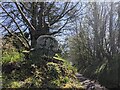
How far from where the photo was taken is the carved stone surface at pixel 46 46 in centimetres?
566

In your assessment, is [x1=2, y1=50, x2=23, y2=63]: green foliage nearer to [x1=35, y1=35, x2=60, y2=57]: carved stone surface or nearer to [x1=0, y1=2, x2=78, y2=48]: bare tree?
[x1=35, y1=35, x2=60, y2=57]: carved stone surface

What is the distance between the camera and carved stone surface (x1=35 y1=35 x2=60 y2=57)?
5660 mm

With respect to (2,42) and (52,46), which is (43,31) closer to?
(52,46)

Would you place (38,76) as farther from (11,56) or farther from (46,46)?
(46,46)

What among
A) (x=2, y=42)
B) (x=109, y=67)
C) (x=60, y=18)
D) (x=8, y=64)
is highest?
(x=60, y=18)

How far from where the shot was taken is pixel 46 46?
5820 mm

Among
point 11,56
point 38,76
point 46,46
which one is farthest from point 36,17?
point 38,76

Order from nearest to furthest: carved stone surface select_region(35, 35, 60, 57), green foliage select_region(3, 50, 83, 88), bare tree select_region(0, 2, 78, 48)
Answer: green foliage select_region(3, 50, 83, 88), carved stone surface select_region(35, 35, 60, 57), bare tree select_region(0, 2, 78, 48)

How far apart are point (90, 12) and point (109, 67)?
2.27 m

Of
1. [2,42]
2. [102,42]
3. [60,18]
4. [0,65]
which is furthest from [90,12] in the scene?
[0,65]

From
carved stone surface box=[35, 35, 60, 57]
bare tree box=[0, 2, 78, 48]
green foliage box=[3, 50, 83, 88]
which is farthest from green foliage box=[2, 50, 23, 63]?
bare tree box=[0, 2, 78, 48]

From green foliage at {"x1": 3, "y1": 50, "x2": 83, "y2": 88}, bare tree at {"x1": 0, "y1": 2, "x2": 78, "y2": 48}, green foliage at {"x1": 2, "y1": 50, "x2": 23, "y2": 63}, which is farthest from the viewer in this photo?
bare tree at {"x1": 0, "y1": 2, "x2": 78, "y2": 48}

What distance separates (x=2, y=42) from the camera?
564 centimetres

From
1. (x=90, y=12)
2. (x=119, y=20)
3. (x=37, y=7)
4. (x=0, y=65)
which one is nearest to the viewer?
(x=0, y=65)
